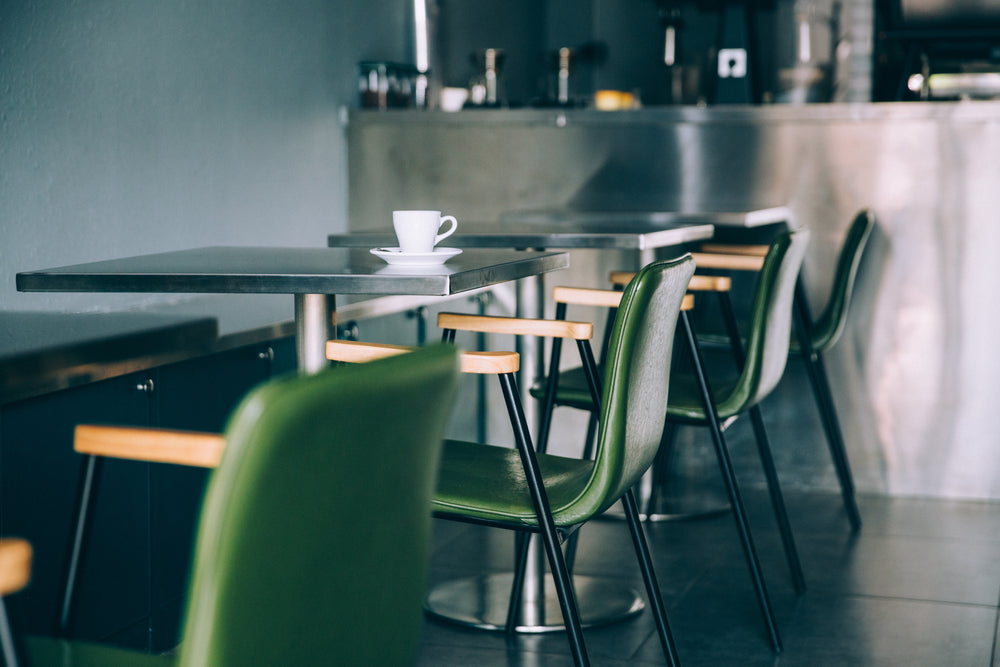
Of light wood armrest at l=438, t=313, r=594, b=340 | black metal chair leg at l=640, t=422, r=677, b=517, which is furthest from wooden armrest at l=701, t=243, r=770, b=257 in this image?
light wood armrest at l=438, t=313, r=594, b=340

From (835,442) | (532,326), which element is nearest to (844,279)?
(835,442)

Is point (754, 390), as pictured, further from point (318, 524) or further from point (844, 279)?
point (318, 524)

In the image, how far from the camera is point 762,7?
15.0 ft

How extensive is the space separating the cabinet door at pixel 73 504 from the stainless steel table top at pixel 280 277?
218mm

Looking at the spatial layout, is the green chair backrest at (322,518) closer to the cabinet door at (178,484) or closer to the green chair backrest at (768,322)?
the cabinet door at (178,484)

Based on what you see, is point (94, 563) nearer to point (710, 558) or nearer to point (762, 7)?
point (710, 558)

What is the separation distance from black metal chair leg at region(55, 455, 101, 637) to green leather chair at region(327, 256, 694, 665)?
0.52 metres

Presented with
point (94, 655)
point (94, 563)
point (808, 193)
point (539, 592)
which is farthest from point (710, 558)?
point (94, 655)

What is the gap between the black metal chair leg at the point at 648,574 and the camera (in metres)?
2.09

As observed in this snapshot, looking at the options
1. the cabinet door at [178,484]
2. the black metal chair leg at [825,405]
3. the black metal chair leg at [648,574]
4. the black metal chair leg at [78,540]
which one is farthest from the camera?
the black metal chair leg at [825,405]

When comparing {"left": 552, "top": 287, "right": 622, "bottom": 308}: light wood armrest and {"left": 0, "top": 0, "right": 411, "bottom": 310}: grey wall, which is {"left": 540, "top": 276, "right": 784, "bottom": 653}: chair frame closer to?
{"left": 552, "top": 287, "right": 622, "bottom": 308}: light wood armrest

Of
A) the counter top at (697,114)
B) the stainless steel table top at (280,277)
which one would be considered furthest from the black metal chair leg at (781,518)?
the counter top at (697,114)

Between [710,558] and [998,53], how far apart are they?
7.76 ft

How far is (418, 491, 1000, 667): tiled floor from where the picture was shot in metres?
A: 2.46
